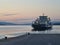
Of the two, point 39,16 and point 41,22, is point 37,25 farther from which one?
point 39,16

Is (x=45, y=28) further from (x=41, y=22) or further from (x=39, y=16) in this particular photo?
(x=39, y=16)

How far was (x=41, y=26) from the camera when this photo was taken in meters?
82.9

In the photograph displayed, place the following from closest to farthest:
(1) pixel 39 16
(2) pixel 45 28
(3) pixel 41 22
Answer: (2) pixel 45 28
(3) pixel 41 22
(1) pixel 39 16

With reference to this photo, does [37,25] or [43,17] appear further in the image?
[43,17]

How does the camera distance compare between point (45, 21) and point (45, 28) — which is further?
point (45, 21)

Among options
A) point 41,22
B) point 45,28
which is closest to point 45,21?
point 41,22

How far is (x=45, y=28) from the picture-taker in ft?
268

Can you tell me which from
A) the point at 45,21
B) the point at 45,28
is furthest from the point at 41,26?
the point at 45,21

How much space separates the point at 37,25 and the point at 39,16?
33.2ft

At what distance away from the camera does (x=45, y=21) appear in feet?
296

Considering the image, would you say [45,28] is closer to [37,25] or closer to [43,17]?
[37,25]

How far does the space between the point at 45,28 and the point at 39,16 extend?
14.1 metres

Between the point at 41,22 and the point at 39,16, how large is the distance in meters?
7.43

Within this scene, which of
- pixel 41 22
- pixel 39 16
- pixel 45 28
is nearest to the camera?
pixel 45 28
